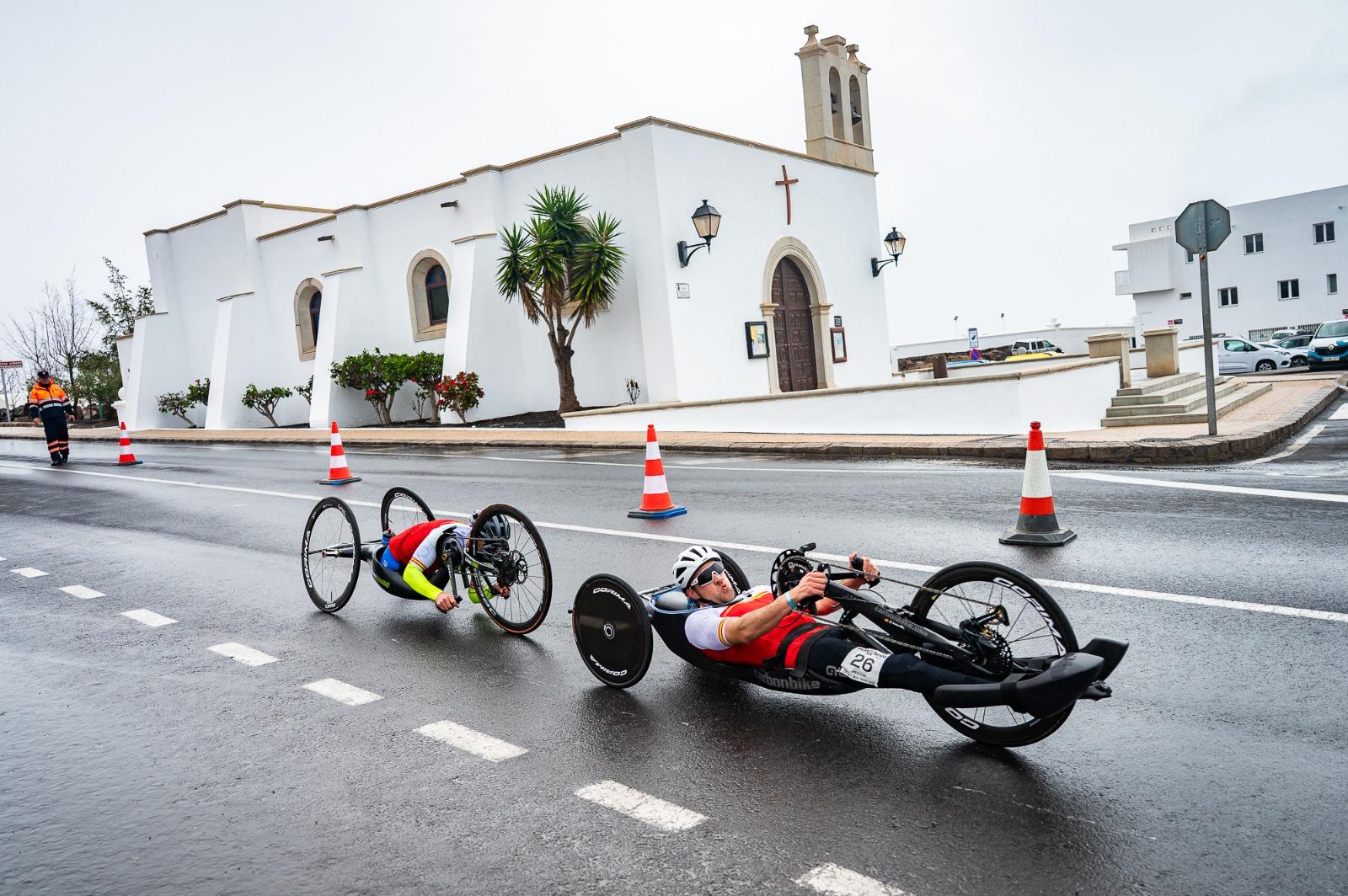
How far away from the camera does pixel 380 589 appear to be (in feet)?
24.4

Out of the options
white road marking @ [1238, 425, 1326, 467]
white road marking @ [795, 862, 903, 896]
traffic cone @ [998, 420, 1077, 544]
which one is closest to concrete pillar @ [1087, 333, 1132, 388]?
white road marking @ [1238, 425, 1326, 467]

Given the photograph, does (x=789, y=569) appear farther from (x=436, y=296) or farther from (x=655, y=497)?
(x=436, y=296)

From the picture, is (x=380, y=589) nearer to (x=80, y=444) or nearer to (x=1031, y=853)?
(x=1031, y=853)

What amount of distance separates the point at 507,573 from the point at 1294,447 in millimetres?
11103

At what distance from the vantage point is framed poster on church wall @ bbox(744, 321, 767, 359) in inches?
996

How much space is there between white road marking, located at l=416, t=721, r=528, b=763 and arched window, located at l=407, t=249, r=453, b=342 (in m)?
24.6

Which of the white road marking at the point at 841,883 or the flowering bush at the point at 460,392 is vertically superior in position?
the flowering bush at the point at 460,392

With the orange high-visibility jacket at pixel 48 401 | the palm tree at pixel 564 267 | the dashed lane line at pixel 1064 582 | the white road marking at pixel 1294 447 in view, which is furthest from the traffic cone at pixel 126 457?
the white road marking at pixel 1294 447

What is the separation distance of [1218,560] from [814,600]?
388 centimetres

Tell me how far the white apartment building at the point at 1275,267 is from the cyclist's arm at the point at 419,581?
171 feet

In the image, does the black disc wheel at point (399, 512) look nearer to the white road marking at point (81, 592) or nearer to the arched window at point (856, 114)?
the white road marking at point (81, 592)

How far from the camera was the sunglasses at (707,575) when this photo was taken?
4738mm

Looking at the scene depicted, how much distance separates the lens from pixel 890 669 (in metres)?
3.86

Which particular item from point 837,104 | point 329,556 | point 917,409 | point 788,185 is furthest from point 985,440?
point 837,104
